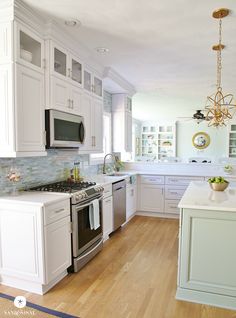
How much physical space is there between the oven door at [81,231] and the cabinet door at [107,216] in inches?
19.1

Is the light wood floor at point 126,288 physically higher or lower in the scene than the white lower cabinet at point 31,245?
lower

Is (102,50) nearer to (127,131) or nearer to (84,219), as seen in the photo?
(84,219)

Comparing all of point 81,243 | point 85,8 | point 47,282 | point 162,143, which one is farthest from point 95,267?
point 162,143

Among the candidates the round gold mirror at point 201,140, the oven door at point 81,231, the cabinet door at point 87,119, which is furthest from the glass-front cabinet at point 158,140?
the oven door at point 81,231

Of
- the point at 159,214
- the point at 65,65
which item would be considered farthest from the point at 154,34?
the point at 159,214

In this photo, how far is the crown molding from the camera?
387 cm

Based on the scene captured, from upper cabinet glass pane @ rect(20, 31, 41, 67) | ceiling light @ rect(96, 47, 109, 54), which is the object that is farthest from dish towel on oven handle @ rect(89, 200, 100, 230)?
ceiling light @ rect(96, 47, 109, 54)

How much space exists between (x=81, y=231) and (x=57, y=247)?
0.40m

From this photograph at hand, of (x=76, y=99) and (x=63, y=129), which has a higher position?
(x=76, y=99)

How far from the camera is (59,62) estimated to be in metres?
2.79

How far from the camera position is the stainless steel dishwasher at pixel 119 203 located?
12.6ft

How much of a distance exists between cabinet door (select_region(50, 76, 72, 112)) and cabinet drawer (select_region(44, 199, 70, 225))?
41.2 inches

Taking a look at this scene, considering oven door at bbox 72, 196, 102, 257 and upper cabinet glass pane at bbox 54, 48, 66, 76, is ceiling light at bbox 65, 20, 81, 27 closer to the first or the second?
upper cabinet glass pane at bbox 54, 48, 66, 76

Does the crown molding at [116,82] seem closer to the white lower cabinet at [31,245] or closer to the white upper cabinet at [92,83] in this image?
the white upper cabinet at [92,83]
